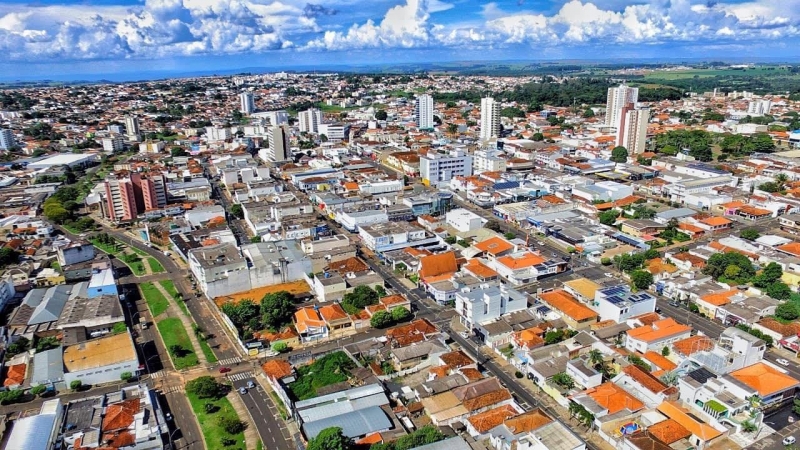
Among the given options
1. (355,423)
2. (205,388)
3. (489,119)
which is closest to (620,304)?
(355,423)

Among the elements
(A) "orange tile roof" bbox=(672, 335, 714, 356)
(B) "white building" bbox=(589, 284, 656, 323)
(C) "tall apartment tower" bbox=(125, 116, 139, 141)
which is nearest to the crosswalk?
(B) "white building" bbox=(589, 284, 656, 323)

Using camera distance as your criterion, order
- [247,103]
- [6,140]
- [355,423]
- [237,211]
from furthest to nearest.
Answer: [247,103]
[6,140]
[237,211]
[355,423]

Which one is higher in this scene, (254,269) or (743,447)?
(254,269)

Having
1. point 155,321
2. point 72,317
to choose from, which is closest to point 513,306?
point 155,321

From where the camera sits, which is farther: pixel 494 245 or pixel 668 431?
pixel 494 245

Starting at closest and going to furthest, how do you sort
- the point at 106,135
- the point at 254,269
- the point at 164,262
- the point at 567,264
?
the point at 254,269 → the point at 567,264 → the point at 164,262 → the point at 106,135

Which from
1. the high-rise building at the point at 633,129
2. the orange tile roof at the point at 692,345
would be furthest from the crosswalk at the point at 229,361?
the high-rise building at the point at 633,129

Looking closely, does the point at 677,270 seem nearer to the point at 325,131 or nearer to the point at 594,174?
the point at 594,174

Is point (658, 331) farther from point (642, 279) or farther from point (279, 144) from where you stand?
point (279, 144)
